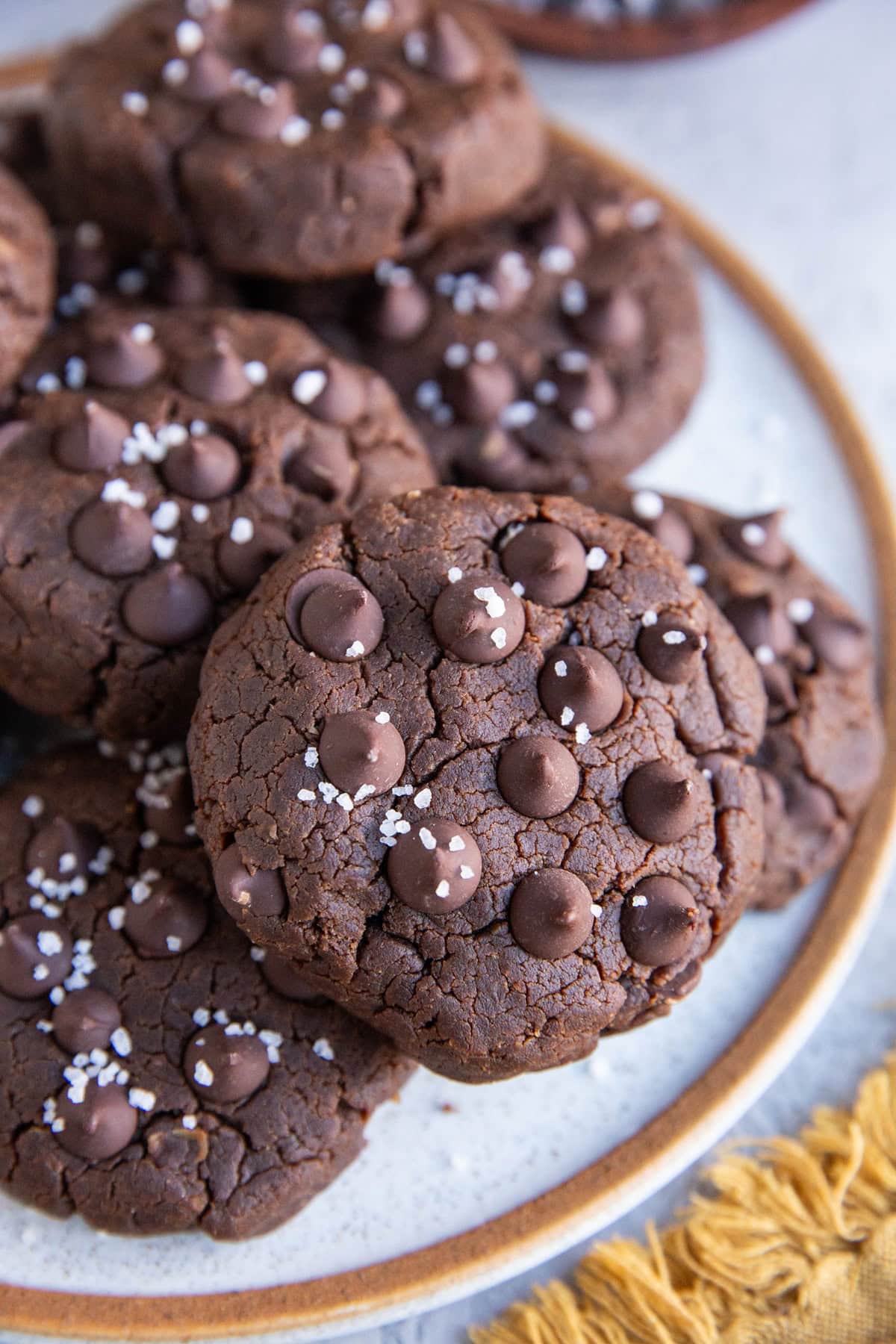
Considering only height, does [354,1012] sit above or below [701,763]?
below

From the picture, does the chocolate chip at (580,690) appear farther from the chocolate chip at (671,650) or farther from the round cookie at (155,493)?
the round cookie at (155,493)

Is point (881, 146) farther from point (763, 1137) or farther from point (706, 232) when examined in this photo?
point (763, 1137)

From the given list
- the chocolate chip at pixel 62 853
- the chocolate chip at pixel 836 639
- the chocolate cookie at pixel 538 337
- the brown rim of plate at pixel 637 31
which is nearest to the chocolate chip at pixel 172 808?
the chocolate chip at pixel 62 853

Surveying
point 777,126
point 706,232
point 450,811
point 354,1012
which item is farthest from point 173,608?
point 777,126

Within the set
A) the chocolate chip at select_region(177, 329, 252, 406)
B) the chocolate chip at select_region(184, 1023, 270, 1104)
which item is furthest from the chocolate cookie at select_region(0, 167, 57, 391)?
the chocolate chip at select_region(184, 1023, 270, 1104)

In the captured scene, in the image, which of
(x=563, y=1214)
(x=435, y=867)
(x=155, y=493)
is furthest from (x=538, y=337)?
(x=563, y=1214)

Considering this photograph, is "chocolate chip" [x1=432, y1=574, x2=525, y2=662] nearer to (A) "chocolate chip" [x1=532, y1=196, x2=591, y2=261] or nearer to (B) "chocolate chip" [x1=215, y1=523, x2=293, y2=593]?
(B) "chocolate chip" [x1=215, y1=523, x2=293, y2=593]
